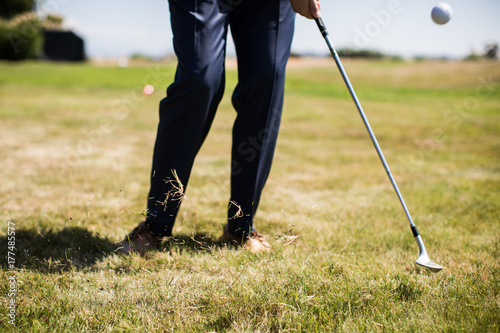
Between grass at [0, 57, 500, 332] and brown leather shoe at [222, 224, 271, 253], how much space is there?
2.3 inches

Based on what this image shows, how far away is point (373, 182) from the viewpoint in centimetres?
370

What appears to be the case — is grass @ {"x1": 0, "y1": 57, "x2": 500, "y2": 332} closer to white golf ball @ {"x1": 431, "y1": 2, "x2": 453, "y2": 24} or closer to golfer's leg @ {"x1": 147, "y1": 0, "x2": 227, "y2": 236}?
golfer's leg @ {"x1": 147, "y1": 0, "x2": 227, "y2": 236}

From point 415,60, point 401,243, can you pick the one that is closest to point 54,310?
point 401,243

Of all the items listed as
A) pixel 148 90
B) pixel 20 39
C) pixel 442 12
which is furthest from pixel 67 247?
pixel 20 39

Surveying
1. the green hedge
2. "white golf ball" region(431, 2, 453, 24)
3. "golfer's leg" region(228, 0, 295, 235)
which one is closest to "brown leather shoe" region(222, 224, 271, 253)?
"golfer's leg" region(228, 0, 295, 235)

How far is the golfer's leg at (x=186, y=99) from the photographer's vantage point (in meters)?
1.79

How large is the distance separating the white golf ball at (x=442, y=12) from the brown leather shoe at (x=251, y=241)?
1725 millimetres

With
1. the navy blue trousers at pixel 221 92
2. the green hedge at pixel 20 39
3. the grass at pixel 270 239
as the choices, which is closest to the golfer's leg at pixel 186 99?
the navy blue trousers at pixel 221 92

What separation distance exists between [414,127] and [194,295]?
6.44 meters

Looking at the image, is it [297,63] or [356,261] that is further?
[297,63]

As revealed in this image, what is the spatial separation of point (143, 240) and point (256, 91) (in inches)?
35.9

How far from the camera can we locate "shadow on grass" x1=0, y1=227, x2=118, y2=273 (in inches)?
72.2

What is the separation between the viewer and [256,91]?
193 cm

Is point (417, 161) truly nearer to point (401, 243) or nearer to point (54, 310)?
point (401, 243)
